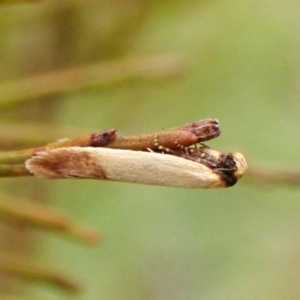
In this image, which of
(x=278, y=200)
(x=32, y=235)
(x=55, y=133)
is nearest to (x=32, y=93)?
(x=55, y=133)

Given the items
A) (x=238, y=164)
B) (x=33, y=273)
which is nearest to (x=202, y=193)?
(x=33, y=273)

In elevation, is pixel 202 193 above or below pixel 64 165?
above

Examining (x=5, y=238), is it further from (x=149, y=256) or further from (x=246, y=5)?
(x=246, y=5)

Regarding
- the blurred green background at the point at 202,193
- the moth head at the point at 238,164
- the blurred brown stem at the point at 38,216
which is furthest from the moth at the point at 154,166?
the blurred green background at the point at 202,193

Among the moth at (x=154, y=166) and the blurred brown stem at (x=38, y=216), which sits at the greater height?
the blurred brown stem at (x=38, y=216)

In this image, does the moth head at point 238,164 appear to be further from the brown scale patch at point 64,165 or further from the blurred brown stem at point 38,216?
the blurred brown stem at point 38,216

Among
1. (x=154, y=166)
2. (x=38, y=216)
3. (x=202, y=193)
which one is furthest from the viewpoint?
(x=202, y=193)

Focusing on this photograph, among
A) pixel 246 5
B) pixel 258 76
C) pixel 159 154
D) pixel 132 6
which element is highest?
pixel 246 5

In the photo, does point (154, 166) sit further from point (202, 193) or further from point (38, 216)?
point (202, 193)
